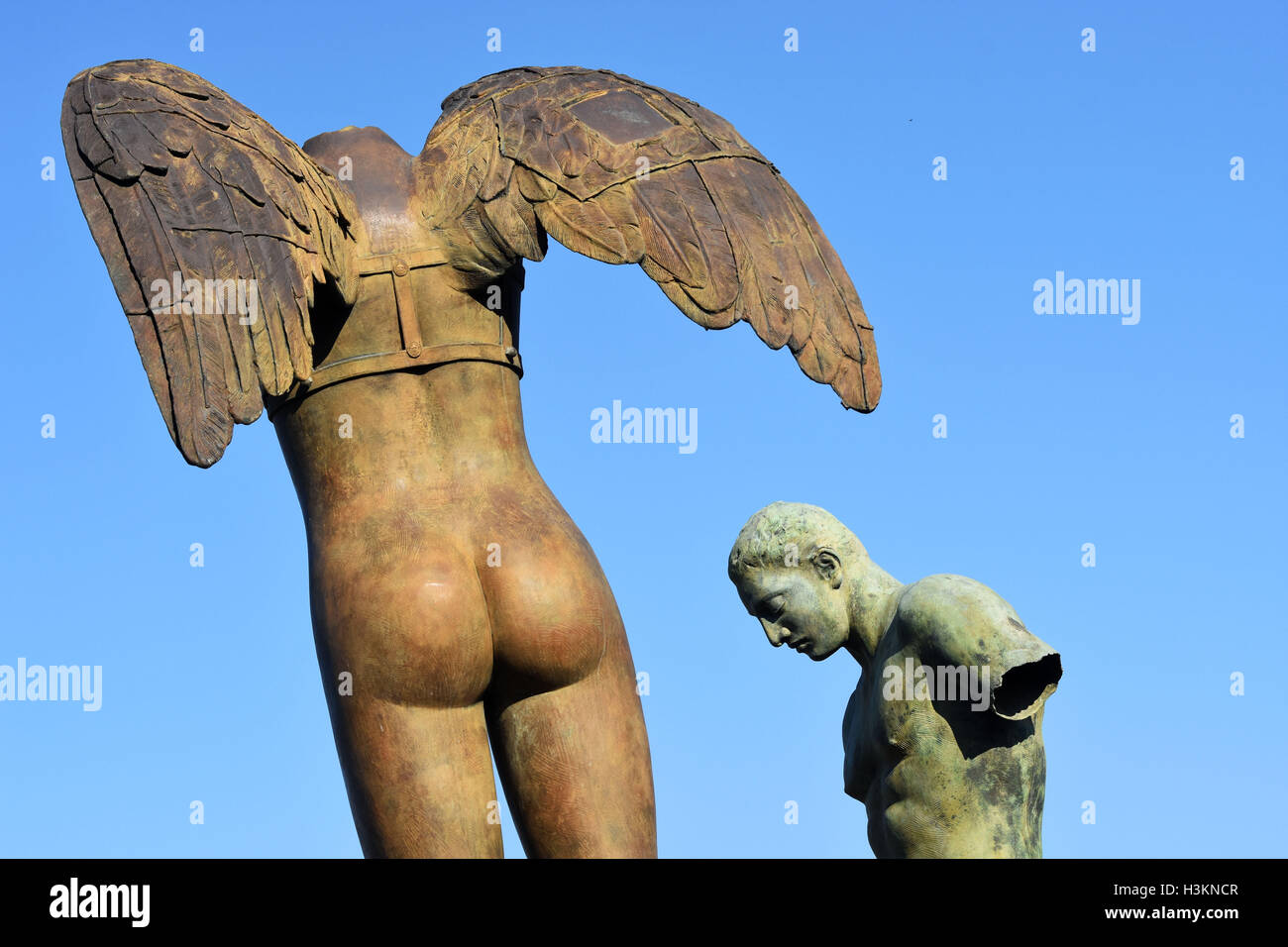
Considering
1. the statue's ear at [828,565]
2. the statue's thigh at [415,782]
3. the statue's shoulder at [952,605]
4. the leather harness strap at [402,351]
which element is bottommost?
the statue's thigh at [415,782]

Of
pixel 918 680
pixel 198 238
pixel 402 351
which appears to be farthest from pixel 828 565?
pixel 198 238

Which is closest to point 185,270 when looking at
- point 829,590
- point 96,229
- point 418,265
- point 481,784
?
point 96,229

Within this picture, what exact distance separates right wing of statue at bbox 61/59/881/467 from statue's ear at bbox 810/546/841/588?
59 centimetres

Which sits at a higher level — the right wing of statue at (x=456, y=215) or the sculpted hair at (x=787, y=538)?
the right wing of statue at (x=456, y=215)

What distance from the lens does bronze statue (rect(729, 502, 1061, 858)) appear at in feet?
→ 22.5

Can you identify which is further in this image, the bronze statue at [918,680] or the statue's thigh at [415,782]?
the bronze statue at [918,680]

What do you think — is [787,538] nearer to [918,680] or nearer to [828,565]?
[828,565]

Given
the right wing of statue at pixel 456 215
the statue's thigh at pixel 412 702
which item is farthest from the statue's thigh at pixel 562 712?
the right wing of statue at pixel 456 215

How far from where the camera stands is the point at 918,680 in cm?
699

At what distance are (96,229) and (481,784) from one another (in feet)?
6.64

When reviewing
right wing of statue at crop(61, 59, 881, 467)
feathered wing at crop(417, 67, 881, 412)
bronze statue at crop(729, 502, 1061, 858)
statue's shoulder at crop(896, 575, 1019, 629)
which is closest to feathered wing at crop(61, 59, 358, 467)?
right wing of statue at crop(61, 59, 881, 467)

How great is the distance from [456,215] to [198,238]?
93 cm

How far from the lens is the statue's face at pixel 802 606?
23.7 ft

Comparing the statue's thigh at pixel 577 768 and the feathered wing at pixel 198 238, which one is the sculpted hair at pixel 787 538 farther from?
the feathered wing at pixel 198 238
